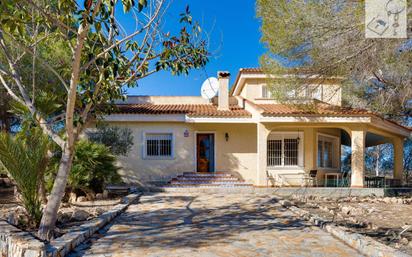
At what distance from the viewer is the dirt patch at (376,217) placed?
24.6 ft

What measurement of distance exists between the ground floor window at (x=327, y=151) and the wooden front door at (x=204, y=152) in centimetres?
656

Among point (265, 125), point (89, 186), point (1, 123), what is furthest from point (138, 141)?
point (1, 123)

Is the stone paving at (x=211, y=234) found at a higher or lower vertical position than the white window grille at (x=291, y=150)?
lower

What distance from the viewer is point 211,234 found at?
761cm

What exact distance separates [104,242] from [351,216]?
7782 mm

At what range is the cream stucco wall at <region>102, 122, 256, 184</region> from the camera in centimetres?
1850

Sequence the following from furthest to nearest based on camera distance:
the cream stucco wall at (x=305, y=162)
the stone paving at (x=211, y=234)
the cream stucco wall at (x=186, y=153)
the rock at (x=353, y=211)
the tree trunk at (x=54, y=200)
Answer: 1. the cream stucco wall at (x=305, y=162)
2. the cream stucco wall at (x=186, y=153)
3. the rock at (x=353, y=211)
4. the tree trunk at (x=54, y=200)
5. the stone paving at (x=211, y=234)

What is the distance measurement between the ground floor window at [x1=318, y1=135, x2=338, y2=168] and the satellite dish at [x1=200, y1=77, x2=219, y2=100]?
24.0ft

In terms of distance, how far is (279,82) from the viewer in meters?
15.9

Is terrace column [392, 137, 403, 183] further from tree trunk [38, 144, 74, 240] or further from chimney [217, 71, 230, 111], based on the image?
tree trunk [38, 144, 74, 240]

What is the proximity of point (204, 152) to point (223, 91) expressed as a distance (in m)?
3.92

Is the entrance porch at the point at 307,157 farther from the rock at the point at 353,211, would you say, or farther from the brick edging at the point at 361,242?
the brick edging at the point at 361,242

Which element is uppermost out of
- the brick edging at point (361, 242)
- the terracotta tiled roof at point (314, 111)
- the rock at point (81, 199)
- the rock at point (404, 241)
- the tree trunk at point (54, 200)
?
the terracotta tiled roof at point (314, 111)

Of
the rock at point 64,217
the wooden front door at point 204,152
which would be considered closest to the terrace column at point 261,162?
the wooden front door at point 204,152
